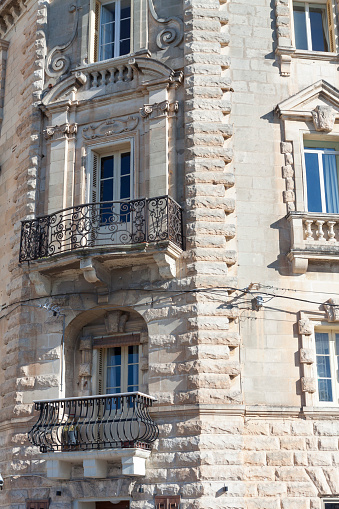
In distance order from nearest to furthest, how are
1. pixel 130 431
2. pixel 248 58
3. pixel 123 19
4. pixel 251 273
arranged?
1. pixel 130 431
2. pixel 251 273
3. pixel 248 58
4. pixel 123 19

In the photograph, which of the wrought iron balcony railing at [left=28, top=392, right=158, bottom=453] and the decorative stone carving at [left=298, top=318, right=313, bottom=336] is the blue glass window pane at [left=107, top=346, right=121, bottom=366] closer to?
the wrought iron balcony railing at [left=28, top=392, right=158, bottom=453]

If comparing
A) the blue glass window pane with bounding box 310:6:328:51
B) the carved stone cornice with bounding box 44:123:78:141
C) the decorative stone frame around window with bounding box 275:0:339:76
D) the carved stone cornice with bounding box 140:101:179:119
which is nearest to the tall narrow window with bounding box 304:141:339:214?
the decorative stone frame around window with bounding box 275:0:339:76

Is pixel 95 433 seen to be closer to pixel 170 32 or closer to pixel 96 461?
pixel 96 461

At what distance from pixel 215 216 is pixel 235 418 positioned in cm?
459

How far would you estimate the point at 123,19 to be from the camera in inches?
812

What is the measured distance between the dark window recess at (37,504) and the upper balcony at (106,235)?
5.09 metres

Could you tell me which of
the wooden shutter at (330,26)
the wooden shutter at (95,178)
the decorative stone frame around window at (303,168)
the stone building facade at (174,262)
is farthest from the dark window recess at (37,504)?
the wooden shutter at (330,26)

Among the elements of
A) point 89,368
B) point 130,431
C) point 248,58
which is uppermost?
point 248,58

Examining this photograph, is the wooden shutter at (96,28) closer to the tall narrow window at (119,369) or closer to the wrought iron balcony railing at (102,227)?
the wrought iron balcony railing at (102,227)

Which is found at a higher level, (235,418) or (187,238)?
(187,238)

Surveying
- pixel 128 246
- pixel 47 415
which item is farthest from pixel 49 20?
pixel 47 415

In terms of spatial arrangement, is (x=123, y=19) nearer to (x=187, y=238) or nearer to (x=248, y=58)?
(x=248, y=58)

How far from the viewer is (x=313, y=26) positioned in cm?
2023

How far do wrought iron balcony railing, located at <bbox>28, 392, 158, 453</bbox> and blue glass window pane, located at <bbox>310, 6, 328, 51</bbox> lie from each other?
10285 mm
